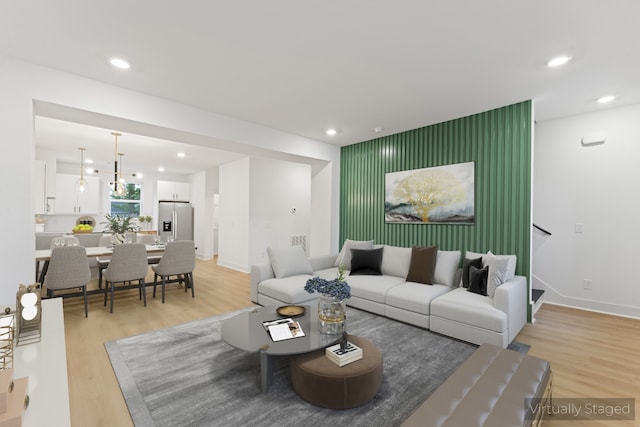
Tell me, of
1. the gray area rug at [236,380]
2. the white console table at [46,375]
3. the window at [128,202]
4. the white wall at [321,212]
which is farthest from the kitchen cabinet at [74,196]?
the white console table at [46,375]

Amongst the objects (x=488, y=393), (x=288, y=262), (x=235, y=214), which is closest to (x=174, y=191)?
(x=235, y=214)

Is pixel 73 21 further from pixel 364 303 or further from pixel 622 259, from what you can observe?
pixel 622 259

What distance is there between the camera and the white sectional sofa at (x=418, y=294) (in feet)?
9.70

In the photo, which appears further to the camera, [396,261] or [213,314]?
[396,261]

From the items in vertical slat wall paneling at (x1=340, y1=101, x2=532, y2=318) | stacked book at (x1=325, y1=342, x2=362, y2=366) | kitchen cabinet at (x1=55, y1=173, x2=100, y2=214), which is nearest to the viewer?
stacked book at (x1=325, y1=342, x2=362, y2=366)

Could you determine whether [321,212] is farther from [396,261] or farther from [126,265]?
[126,265]

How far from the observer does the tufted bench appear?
142cm

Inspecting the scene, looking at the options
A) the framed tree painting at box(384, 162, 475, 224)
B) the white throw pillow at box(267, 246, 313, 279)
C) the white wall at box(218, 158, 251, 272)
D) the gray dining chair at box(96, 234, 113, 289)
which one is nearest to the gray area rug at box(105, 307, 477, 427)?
the white throw pillow at box(267, 246, 313, 279)

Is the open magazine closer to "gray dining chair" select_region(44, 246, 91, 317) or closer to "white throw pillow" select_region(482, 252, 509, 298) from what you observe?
"white throw pillow" select_region(482, 252, 509, 298)

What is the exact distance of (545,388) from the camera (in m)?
1.80

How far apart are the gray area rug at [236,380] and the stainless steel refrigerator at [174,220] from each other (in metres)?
5.84

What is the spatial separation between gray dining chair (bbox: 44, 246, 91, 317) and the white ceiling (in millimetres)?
→ 2185

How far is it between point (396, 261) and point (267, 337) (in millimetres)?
2520

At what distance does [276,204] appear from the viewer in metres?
7.35
